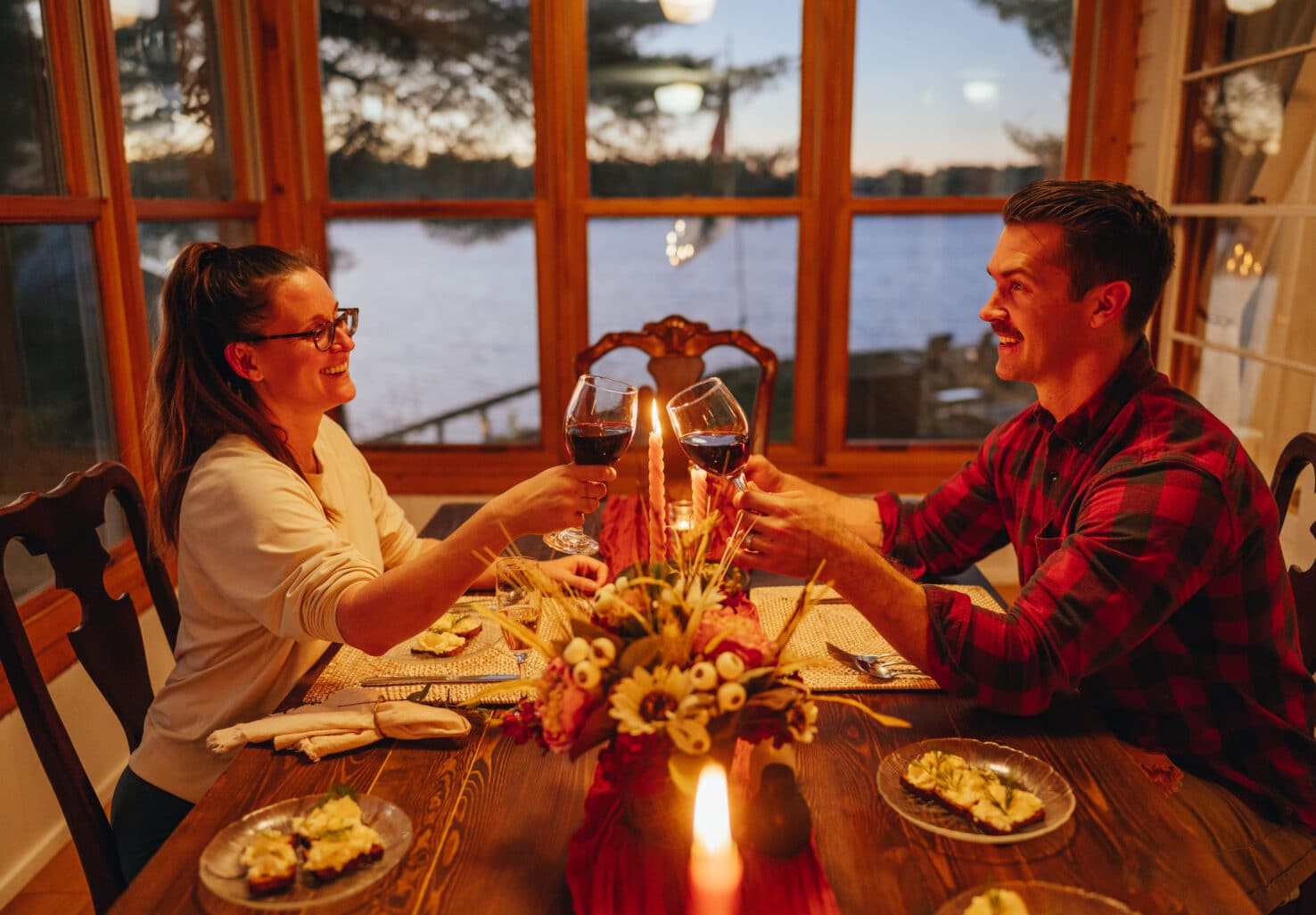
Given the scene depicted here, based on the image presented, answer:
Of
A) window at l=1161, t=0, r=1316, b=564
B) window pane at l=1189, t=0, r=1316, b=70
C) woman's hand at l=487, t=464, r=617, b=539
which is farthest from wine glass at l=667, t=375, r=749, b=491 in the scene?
window pane at l=1189, t=0, r=1316, b=70

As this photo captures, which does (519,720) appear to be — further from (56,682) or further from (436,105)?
(436,105)

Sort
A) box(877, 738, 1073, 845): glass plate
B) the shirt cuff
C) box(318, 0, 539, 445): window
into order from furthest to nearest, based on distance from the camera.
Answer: box(318, 0, 539, 445): window → the shirt cuff → box(877, 738, 1073, 845): glass plate

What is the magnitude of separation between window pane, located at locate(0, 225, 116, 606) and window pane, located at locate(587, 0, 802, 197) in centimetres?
171

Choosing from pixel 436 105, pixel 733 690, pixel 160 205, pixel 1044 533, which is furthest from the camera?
pixel 436 105

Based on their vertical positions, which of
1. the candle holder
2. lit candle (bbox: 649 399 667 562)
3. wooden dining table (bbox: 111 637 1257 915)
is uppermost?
lit candle (bbox: 649 399 667 562)

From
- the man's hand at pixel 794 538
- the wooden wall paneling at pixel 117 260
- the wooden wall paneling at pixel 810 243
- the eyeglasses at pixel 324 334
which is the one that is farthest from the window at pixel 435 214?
the man's hand at pixel 794 538

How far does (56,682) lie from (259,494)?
1.31m

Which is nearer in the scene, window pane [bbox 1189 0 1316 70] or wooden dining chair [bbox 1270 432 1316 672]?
wooden dining chair [bbox 1270 432 1316 672]

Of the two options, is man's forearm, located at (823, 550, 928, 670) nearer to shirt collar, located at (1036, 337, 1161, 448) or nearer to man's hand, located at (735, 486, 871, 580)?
man's hand, located at (735, 486, 871, 580)

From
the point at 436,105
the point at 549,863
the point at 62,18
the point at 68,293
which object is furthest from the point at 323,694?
the point at 436,105

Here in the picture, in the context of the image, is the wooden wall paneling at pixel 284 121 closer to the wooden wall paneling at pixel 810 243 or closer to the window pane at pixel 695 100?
the window pane at pixel 695 100

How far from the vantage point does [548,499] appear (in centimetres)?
138

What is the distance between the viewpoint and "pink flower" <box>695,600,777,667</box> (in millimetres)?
1014

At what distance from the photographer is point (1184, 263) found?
3336mm
